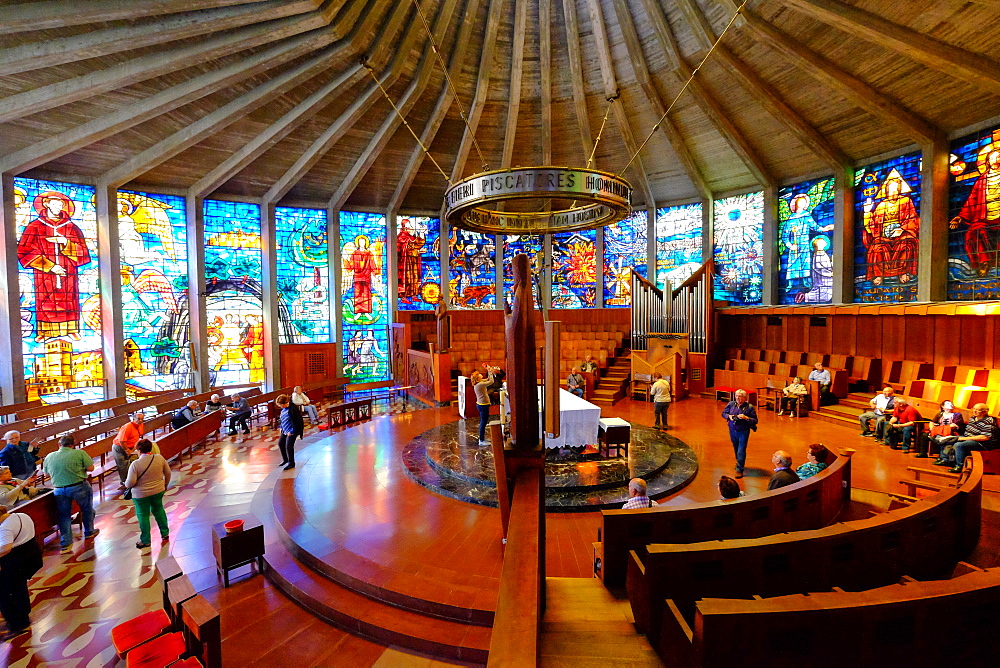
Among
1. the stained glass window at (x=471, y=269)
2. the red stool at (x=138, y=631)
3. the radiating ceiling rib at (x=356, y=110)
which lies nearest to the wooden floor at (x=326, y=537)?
the red stool at (x=138, y=631)

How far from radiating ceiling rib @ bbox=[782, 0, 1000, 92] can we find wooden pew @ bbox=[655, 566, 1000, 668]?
9659mm

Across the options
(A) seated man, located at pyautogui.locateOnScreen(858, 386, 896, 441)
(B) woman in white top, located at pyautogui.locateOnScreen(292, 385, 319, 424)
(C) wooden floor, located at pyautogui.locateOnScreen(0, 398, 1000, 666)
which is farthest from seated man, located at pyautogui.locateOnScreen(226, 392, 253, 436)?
(A) seated man, located at pyautogui.locateOnScreen(858, 386, 896, 441)

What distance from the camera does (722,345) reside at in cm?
1356

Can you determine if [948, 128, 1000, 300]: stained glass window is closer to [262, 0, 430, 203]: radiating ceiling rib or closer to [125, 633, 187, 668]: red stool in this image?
[262, 0, 430, 203]: radiating ceiling rib

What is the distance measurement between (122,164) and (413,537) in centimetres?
1230

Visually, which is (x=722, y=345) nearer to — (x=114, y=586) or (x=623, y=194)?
(x=623, y=194)

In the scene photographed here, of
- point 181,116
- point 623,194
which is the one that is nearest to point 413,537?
point 623,194

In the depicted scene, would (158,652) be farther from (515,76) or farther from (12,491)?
(515,76)

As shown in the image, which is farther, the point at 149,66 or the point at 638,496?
the point at 149,66

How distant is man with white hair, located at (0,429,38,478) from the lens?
6.00 metres

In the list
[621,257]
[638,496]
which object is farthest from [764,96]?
[638,496]

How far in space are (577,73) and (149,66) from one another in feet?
29.5

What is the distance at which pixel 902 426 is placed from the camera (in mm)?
7191

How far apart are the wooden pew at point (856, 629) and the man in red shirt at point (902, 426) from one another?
23.0ft
